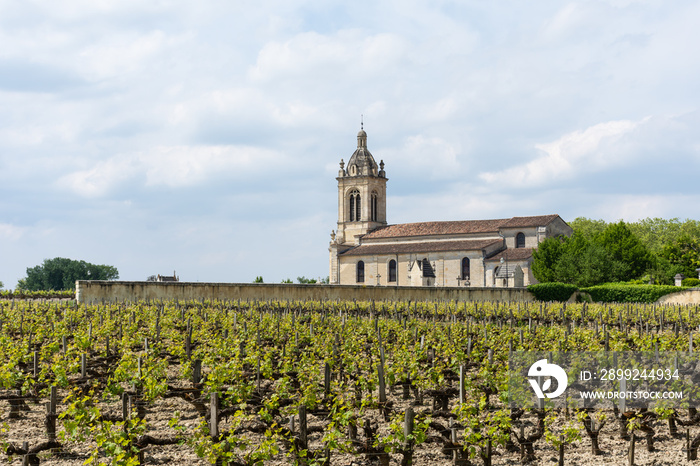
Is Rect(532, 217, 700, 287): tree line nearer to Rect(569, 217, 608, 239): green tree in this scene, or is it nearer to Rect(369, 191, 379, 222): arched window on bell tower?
Rect(569, 217, 608, 239): green tree

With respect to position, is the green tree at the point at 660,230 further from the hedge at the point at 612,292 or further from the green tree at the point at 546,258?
the hedge at the point at 612,292

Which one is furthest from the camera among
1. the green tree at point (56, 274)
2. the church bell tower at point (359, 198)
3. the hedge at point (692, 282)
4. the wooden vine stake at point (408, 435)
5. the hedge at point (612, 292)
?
the green tree at point (56, 274)

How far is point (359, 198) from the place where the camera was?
67.6 m

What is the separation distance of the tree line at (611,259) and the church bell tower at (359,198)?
→ 19.5 m

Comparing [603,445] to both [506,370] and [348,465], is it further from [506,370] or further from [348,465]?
[348,465]

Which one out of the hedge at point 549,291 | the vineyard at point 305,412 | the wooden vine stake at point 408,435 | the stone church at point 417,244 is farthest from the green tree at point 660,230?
the wooden vine stake at point 408,435

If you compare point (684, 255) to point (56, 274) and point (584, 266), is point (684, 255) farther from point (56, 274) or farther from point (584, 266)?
point (56, 274)

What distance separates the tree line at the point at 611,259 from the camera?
153 feet

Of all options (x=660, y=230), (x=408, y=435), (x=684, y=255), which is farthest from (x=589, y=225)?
(x=408, y=435)

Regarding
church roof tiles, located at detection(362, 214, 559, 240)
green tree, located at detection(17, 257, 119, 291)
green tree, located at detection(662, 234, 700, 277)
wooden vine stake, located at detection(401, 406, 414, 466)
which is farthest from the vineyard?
green tree, located at detection(17, 257, 119, 291)

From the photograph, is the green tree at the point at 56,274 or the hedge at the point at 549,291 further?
the green tree at the point at 56,274

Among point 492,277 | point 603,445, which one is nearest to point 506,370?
point 603,445

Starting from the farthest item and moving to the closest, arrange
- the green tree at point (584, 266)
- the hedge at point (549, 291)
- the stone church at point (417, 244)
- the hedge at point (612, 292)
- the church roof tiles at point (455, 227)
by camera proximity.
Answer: the church roof tiles at point (455, 227) → the stone church at point (417, 244) → the green tree at point (584, 266) → the hedge at point (549, 291) → the hedge at point (612, 292)

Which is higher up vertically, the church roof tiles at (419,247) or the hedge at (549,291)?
the church roof tiles at (419,247)
